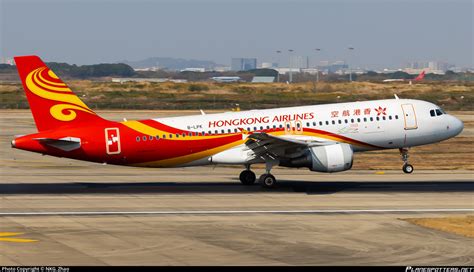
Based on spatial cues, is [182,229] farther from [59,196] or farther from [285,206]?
[59,196]

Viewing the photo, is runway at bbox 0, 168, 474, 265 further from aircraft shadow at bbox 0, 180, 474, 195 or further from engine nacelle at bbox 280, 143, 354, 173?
engine nacelle at bbox 280, 143, 354, 173

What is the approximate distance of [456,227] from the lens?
34531 mm

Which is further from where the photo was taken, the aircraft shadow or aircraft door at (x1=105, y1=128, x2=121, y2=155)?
aircraft door at (x1=105, y1=128, x2=121, y2=155)

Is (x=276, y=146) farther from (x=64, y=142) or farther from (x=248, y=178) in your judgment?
(x=64, y=142)

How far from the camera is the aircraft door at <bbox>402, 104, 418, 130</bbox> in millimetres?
49062

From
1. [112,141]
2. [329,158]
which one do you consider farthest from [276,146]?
[112,141]

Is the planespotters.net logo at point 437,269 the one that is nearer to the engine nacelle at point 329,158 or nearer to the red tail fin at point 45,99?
the engine nacelle at point 329,158

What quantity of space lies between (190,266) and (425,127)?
26.0 m

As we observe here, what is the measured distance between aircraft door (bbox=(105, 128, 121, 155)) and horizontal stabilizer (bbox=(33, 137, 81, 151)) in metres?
1.47

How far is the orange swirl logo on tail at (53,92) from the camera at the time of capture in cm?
4622

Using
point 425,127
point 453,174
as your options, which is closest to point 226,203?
point 425,127

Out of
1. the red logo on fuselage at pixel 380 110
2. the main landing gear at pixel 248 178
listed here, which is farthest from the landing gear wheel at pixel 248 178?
the red logo on fuselage at pixel 380 110

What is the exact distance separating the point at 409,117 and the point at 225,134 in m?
10.3

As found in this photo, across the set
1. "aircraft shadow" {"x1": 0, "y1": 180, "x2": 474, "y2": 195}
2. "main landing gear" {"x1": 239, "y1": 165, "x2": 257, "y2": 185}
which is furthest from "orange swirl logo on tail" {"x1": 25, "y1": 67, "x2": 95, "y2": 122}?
"main landing gear" {"x1": 239, "y1": 165, "x2": 257, "y2": 185}
